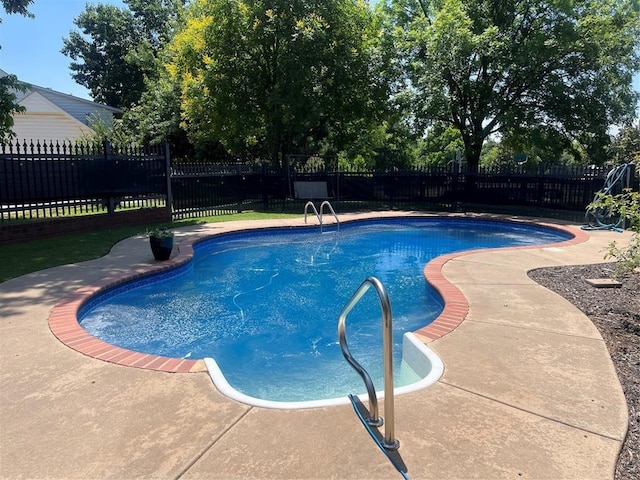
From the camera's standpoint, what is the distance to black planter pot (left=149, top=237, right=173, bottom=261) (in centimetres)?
739

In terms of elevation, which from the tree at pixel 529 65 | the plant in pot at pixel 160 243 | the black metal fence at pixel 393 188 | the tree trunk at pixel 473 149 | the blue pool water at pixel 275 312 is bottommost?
the blue pool water at pixel 275 312

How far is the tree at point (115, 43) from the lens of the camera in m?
38.6

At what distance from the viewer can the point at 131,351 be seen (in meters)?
3.82

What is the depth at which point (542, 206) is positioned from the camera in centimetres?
1569

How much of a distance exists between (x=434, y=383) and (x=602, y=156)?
1742cm

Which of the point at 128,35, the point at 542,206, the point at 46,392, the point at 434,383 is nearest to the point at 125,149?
the point at 46,392

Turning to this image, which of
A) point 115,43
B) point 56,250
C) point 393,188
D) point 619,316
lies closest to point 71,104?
point 115,43

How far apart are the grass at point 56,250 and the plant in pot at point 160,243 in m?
1.22

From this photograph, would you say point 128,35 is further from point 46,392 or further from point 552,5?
point 46,392

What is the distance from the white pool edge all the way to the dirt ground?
120 cm

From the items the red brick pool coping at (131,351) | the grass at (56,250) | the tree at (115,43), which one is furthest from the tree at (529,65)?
the tree at (115,43)

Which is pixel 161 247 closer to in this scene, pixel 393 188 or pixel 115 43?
pixel 393 188

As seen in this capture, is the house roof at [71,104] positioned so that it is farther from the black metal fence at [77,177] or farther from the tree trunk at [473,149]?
the tree trunk at [473,149]

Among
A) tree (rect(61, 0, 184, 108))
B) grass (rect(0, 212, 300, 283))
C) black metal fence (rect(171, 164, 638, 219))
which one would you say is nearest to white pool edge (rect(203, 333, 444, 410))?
grass (rect(0, 212, 300, 283))
